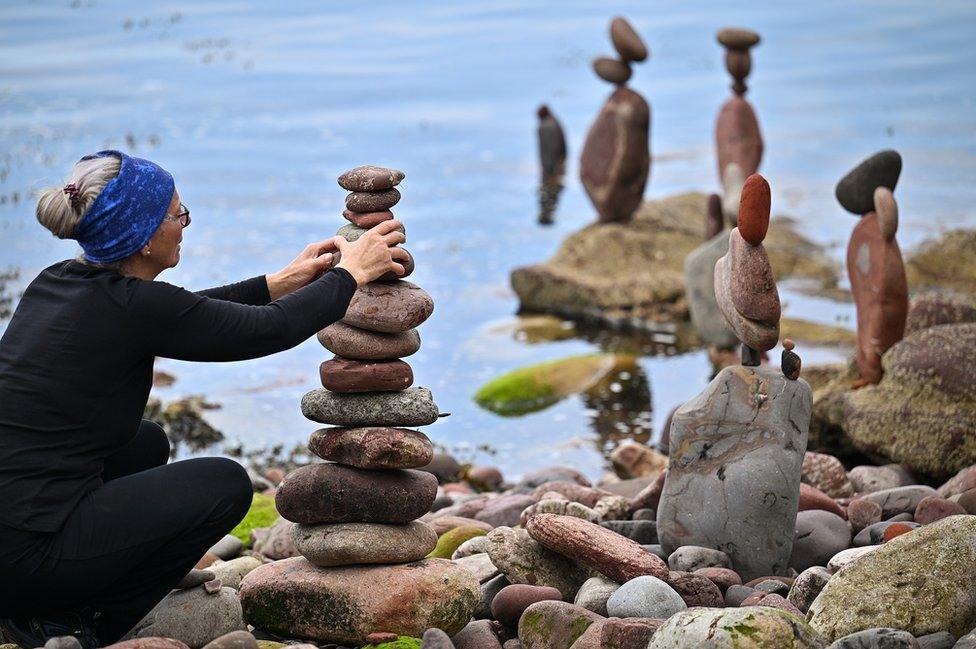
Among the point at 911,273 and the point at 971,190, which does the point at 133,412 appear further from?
the point at 971,190

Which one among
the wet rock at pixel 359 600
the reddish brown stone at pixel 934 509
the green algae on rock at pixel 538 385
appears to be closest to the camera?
the wet rock at pixel 359 600

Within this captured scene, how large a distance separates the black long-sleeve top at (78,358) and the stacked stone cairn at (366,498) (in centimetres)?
85

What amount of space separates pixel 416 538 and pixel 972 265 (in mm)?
10507

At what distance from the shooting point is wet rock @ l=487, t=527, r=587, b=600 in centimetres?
527

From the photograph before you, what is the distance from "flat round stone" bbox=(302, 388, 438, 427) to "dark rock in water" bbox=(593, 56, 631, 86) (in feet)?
31.9

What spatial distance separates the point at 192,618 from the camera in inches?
185

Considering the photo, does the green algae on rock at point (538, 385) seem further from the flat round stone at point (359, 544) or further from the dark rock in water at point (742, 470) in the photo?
the flat round stone at point (359, 544)

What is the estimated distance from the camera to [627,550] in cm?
511

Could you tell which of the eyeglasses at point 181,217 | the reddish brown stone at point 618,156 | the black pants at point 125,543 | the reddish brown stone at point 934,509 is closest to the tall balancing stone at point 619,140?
the reddish brown stone at point 618,156

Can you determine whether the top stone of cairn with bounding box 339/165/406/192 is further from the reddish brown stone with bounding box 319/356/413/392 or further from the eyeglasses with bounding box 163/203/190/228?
the eyeglasses with bounding box 163/203/190/228

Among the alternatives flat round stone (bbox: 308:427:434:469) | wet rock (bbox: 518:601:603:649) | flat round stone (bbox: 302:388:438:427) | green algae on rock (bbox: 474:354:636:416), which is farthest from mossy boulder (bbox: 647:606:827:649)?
green algae on rock (bbox: 474:354:636:416)

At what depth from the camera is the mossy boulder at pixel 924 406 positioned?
730 cm

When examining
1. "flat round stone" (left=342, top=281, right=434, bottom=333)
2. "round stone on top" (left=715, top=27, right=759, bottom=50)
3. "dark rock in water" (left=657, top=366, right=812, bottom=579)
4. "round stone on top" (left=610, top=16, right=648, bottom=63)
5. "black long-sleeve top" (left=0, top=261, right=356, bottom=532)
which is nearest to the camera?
"black long-sleeve top" (left=0, top=261, right=356, bottom=532)

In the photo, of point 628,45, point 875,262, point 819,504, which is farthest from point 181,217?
point 628,45
